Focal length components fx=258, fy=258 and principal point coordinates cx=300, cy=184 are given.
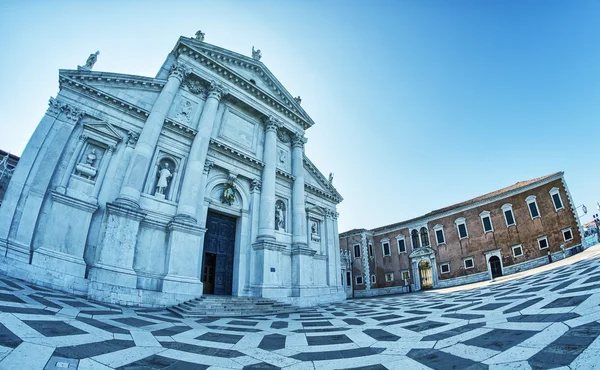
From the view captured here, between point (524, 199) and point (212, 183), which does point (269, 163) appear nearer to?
point (212, 183)

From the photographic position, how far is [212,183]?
14.3 meters

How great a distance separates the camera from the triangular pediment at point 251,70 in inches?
602

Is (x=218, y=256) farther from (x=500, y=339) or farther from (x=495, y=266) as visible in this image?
(x=495, y=266)

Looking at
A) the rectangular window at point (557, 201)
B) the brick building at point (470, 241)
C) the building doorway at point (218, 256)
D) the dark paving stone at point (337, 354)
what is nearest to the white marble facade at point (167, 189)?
the building doorway at point (218, 256)

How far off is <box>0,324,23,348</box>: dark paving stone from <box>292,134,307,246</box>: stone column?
13007 mm

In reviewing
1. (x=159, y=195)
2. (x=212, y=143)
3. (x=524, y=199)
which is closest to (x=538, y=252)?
(x=524, y=199)

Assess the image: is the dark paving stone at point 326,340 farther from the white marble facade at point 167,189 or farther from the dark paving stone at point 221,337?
the white marble facade at point 167,189

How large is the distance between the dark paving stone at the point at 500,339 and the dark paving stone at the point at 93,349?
4888 mm

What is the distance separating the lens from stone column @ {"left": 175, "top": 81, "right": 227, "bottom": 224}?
11.9 metres

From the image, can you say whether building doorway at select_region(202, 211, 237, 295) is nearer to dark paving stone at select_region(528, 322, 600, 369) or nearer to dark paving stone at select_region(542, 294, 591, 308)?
dark paving stone at select_region(542, 294, 591, 308)

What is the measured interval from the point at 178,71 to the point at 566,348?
16.6 metres

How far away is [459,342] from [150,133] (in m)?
13.1

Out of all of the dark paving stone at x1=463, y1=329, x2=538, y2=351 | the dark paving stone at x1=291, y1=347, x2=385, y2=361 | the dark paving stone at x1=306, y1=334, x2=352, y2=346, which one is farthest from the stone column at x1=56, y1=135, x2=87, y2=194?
the dark paving stone at x1=463, y1=329, x2=538, y2=351

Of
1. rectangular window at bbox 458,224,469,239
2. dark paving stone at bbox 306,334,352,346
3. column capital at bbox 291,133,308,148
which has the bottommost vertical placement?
dark paving stone at bbox 306,334,352,346
